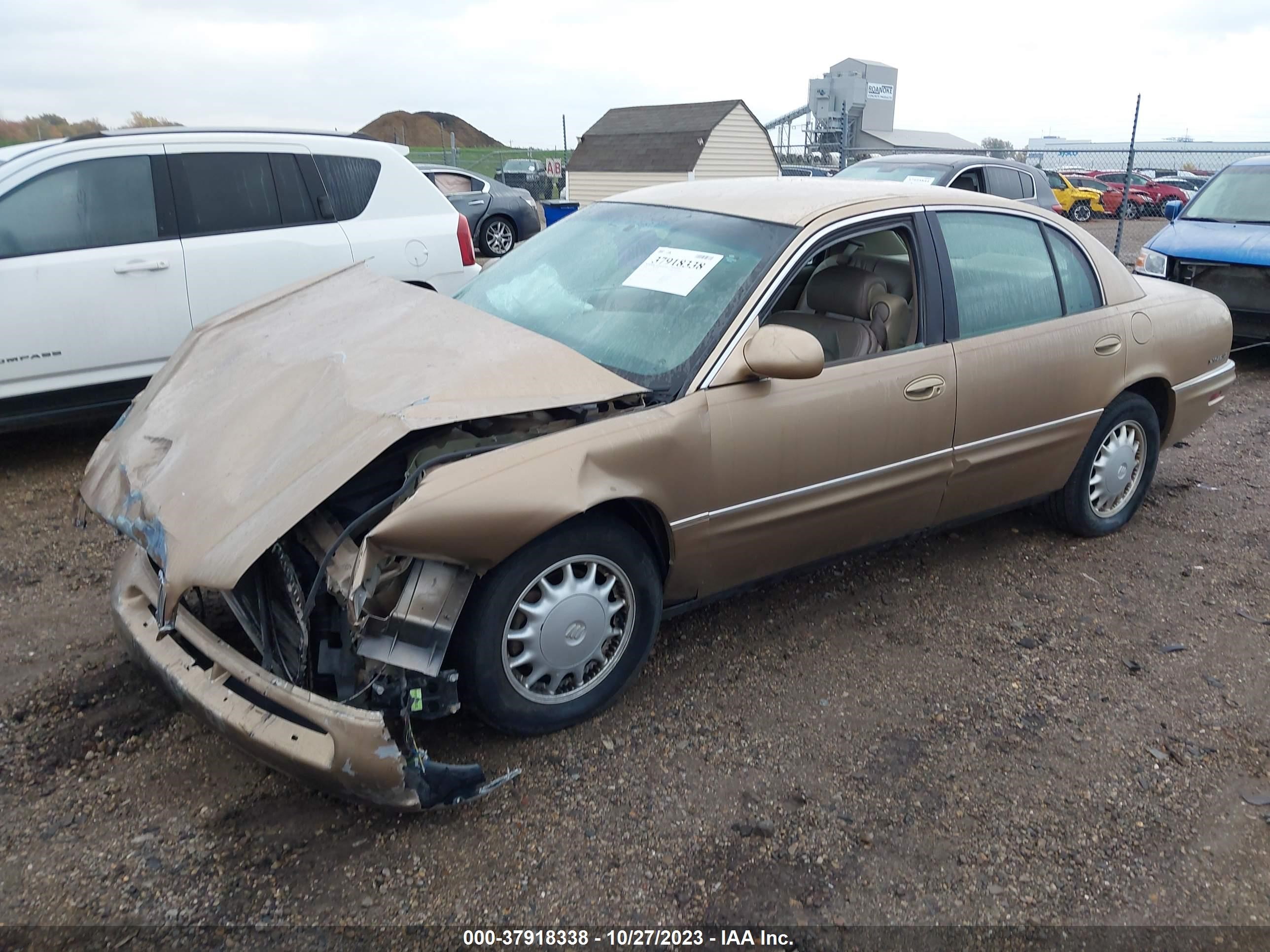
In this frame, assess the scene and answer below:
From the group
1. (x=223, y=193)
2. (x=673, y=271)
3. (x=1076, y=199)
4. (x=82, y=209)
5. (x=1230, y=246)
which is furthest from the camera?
(x=1076, y=199)

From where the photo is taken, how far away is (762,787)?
2.75 m

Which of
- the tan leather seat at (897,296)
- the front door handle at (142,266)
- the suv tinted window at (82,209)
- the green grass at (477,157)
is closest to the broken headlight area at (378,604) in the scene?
the tan leather seat at (897,296)

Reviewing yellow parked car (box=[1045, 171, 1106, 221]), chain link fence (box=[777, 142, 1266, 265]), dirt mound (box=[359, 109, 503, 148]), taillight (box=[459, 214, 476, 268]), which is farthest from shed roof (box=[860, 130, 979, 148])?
taillight (box=[459, 214, 476, 268])

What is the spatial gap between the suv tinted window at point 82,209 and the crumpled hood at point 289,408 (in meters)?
2.12

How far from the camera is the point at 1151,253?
8172 mm

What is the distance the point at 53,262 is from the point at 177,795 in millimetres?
3488

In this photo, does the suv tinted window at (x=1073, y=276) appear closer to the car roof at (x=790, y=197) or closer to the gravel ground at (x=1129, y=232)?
Result: the car roof at (x=790, y=197)

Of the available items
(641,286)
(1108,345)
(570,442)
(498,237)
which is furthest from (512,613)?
(498,237)

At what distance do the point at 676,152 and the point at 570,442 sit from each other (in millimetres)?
22956

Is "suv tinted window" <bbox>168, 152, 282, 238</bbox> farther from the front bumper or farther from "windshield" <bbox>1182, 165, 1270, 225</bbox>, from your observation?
"windshield" <bbox>1182, 165, 1270, 225</bbox>

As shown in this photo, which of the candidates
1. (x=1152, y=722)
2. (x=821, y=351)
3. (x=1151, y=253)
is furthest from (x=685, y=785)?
(x=1151, y=253)

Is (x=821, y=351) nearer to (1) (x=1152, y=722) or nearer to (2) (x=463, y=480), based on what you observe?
(2) (x=463, y=480)

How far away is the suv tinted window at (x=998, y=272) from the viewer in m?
3.65

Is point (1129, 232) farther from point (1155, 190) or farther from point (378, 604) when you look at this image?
point (378, 604)
